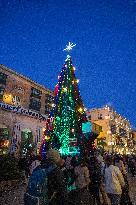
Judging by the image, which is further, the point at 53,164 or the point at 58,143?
the point at 58,143

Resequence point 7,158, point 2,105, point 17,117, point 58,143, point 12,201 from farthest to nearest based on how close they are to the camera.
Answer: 1. point 17,117
2. point 2,105
3. point 58,143
4. point 7,158
5. point 12,201

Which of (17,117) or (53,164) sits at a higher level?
(17,117)

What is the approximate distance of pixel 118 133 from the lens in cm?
6506

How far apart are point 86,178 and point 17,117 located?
18.2 metres

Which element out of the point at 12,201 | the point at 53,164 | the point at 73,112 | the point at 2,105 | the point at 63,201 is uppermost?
the point at 2,105

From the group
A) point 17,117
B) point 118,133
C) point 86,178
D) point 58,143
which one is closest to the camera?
point 86,178

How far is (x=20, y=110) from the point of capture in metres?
25.1

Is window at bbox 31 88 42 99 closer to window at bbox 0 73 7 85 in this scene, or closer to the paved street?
window at bbox 0 73 7 85

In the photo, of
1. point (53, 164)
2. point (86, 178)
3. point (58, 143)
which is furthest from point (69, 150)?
point (53, 164)

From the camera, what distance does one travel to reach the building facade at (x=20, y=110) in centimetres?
2329

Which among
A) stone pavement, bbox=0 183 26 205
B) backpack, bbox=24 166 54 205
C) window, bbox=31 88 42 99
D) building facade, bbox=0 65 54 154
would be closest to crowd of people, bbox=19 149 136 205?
backpack, bbox=24 166 54 205

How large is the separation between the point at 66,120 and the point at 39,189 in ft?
39.0

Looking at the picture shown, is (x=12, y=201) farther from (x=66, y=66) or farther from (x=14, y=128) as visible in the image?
(x=14, y=128)

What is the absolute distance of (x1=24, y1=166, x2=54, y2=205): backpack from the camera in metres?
3.46
